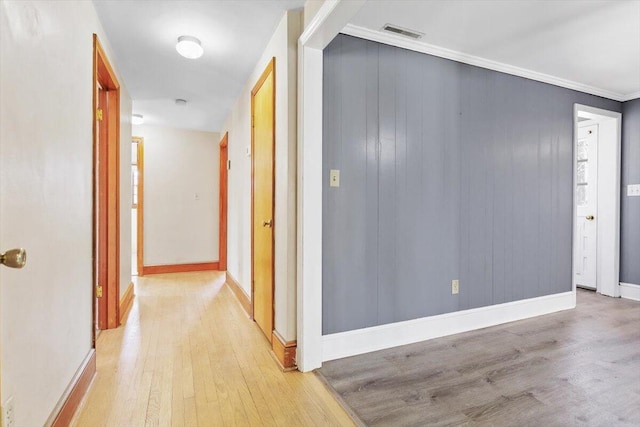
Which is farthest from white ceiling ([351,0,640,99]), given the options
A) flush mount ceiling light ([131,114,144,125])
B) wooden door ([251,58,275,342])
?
flush mount ceiling light ([131,114,144,125])

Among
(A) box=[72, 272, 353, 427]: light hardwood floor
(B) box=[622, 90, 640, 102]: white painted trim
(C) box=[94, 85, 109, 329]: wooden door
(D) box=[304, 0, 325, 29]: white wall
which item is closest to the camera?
(A) box=[72, 272, 353, 427]: light hardwood floor

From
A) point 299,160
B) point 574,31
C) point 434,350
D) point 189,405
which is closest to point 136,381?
point 189,405

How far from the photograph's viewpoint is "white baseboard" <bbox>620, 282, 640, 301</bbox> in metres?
3.81

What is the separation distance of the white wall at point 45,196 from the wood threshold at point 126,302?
118 centimetres

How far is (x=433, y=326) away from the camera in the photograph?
2.66 m

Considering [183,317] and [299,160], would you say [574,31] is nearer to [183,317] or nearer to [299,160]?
[299,160]

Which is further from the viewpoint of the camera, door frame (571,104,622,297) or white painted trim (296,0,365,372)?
door frame (571,104,622,297)

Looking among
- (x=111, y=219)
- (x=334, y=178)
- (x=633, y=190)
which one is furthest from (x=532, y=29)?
(x=111, y=219)

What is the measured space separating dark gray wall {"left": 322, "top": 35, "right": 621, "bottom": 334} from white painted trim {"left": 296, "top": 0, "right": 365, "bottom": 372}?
13cm

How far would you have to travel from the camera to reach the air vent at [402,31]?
2.33 metres

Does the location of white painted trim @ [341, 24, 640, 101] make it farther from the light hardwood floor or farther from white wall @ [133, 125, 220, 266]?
white wall @ [133, 125, 220, 266]

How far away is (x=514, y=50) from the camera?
2.75 m

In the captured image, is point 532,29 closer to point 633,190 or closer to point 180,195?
point 633,190

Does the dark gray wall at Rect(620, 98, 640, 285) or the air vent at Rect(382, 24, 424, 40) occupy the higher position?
the air vent at Rect(382, 24, 424, 40)
